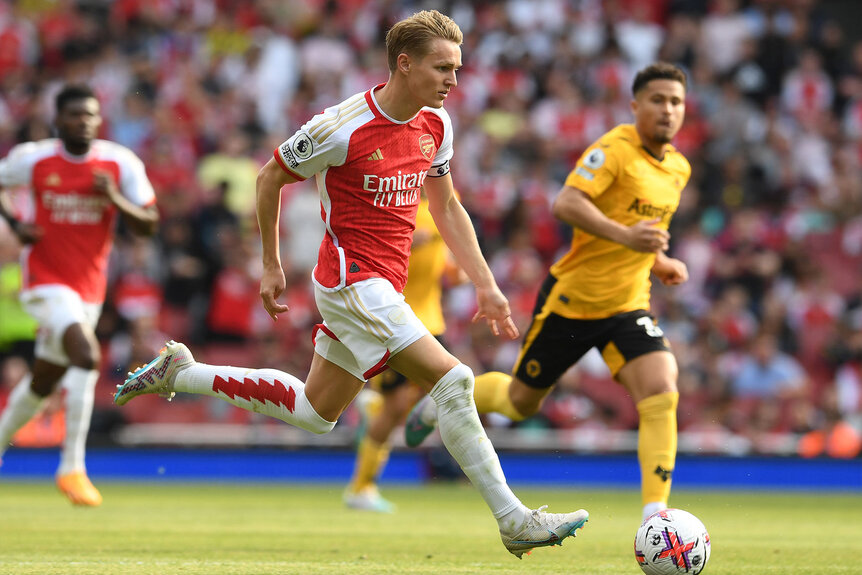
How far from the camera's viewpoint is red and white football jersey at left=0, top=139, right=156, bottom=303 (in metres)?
10.1

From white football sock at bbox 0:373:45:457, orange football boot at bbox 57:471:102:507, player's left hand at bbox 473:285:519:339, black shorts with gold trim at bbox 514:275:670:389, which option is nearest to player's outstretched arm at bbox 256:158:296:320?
player's left hand at bbox 473:285:519:339

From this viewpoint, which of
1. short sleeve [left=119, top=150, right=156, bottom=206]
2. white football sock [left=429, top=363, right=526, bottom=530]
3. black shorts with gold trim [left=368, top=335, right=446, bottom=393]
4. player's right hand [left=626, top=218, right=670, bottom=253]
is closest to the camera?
white football sock [left=429, top=363, right=526, bottom=530]

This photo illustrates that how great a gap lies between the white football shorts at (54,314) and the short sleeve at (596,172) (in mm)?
4099

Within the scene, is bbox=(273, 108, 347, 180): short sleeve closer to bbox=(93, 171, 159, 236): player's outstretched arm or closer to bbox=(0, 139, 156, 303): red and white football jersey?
bbox=(93, 171, 159, 236): player's outstretched arm

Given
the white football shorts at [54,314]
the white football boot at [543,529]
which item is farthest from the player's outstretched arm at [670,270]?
the white football shorts at [54,314]

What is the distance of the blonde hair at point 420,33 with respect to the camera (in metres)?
5.95

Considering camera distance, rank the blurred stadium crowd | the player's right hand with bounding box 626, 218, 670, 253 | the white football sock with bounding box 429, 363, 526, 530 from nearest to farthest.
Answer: the white football sock with bounding box 429, 363, 526, 530
the player's right hand with bounding box 626, 218, 670, 253
the blurred stadium crowd

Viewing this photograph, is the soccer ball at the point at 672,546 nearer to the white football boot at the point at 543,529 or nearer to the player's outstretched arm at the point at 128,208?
the white football boot at the point at 543,529

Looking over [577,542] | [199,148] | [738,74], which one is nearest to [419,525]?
[577,542]

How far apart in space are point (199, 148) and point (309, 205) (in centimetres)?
228

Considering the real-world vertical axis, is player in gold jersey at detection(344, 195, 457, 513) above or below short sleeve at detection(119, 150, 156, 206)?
below

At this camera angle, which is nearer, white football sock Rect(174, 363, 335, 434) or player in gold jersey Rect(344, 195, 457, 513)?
white football sock Rect(174, 363, 335, 434)

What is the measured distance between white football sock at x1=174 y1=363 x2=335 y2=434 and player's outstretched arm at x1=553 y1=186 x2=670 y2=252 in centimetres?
187

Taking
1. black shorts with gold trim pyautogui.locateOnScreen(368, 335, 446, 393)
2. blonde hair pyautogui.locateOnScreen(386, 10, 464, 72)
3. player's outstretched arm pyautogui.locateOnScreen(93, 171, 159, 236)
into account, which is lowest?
black shorts with gold trim pyautogui.locateOnScreen(368, 335, 446, 393)
